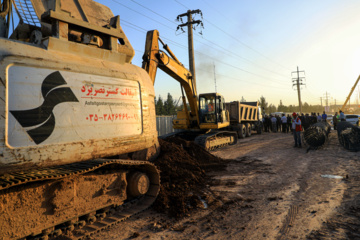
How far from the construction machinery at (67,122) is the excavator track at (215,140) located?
22.8 ft

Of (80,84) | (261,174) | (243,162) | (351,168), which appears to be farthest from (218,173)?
(80,84)

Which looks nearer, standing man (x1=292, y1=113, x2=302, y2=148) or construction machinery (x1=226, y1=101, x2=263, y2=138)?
standing man (x1=292, y1=113, x2=302, y2=148)

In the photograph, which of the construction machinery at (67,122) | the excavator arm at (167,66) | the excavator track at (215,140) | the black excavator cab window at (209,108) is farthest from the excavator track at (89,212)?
the black excavator cab window at (209,108)

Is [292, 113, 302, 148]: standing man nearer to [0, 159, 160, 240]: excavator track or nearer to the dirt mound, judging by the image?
the dirt mound

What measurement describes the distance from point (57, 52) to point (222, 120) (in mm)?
11181

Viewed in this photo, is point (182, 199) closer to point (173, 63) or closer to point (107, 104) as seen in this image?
point (107, 104)

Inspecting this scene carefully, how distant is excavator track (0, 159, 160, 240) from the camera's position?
2.69 meters

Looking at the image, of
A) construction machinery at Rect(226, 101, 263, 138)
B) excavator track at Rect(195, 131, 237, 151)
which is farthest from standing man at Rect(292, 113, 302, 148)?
construction machinery at Rect(226, 101, 263, 138)

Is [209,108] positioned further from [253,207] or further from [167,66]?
[253,207]

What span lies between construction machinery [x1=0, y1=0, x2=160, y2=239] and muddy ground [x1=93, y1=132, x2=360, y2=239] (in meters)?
0.49

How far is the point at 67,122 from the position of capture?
9.82ft

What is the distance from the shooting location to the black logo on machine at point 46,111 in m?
2.63

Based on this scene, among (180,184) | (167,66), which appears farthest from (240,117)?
(180,184)

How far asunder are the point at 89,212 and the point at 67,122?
1.49 meters
